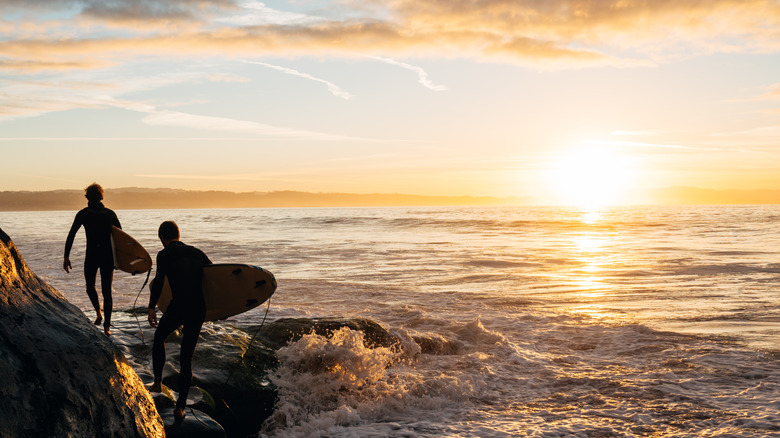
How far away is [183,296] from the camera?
5.38 meters

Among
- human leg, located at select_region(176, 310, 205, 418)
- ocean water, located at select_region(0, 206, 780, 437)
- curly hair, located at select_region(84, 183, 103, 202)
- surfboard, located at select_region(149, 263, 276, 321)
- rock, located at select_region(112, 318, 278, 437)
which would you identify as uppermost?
curly hair, located at select_region(84, 183, 103, 202)

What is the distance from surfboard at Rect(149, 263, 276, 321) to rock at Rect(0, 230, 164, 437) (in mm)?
1184

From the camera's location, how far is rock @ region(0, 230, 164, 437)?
3.78 m

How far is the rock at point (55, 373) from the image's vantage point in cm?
378

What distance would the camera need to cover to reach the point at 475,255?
87.9 ft

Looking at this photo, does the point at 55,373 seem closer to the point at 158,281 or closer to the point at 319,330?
the point at 158,281

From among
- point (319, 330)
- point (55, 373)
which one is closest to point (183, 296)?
point (55, 373)

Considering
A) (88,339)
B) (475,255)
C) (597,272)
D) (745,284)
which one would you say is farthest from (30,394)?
(475,255)

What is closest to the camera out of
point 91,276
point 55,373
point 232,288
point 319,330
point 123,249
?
point 55,373

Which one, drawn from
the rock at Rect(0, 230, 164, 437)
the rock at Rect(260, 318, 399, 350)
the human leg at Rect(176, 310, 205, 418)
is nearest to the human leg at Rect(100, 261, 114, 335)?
the rock at Rect(260, 318, 399, 350)

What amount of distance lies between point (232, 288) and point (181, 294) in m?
0.64

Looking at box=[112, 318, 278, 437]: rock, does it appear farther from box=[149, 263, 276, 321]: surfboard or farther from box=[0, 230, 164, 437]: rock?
box=[0, 230, 164, 437]: rock

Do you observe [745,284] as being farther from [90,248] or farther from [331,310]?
[90,248]

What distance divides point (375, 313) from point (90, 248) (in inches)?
257
